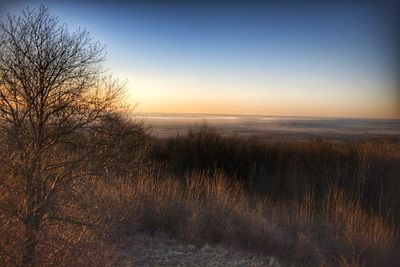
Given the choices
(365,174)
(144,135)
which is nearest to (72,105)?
(144,135)

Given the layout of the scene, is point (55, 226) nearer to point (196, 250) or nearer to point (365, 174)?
point (196, 250)

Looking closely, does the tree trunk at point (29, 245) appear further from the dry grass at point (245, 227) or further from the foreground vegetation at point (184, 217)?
the dry grass at point (245, 227)

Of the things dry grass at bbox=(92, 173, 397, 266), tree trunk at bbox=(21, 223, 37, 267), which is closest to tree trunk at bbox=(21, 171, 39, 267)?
tree trunk at bbox=(21, 223, 37, 267)

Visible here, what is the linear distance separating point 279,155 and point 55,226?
431 inches

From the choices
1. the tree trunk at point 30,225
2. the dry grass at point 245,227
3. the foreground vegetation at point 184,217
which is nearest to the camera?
the tree trunk at point 30,225

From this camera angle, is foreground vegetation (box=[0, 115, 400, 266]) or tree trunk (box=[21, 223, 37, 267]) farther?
foreground vegetation (box=[0, 115, 400, 266])

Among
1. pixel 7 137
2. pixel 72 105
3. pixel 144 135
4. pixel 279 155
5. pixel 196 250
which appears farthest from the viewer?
pixel 279 155

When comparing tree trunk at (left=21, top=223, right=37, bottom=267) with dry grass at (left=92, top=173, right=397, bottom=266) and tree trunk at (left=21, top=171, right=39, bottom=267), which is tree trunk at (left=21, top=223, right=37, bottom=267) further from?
dry grass at (left=92, top=173, right=397, bottom=266)

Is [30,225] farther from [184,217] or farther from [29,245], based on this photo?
[184,217]

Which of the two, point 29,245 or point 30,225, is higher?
point 30,225

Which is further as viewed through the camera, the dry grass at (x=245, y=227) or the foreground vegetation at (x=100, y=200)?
the dry grass at (x=245, y=227)

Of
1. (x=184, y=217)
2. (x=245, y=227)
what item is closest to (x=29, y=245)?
(x=184, y=217)

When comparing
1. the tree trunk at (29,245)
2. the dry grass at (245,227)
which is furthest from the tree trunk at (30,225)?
the dry grass at (245,227)

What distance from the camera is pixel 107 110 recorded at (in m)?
4.37
